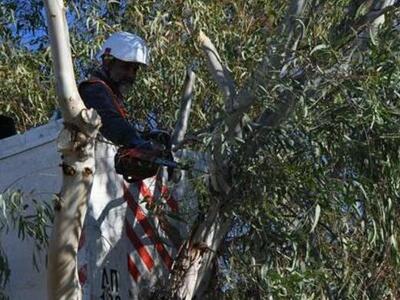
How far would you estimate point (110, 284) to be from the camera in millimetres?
5469

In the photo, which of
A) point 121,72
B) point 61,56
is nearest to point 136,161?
point 121,72

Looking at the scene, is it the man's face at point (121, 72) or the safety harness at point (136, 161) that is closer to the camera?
the safety harness at point (136, 161)

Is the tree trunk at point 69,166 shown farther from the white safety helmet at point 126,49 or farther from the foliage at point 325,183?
the white safety helmet at point 126,49

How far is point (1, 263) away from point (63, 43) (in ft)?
5.15

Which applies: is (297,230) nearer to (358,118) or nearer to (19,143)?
(358,118)

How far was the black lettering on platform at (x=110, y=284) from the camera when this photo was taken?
5406 mm

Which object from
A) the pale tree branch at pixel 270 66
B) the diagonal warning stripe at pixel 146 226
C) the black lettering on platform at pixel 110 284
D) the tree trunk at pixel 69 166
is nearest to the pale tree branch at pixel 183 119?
the diagonal warning stripe at pixel 146 226

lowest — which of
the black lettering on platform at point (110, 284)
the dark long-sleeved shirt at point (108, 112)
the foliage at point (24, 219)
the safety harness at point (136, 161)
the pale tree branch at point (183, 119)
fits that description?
the black lettering on platform at point (110, 284)

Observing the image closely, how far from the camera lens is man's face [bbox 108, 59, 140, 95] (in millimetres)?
5898

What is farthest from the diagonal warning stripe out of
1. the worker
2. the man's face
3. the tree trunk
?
the tree trunk

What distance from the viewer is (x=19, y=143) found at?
5727 mm

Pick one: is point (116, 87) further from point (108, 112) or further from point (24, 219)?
point (24, 219)

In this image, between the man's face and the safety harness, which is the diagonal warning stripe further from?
the man's face

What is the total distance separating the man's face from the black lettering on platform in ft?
3.46
